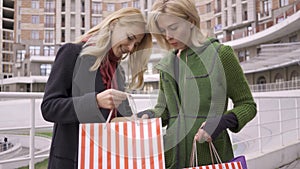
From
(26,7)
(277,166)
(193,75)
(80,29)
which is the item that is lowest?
(277,166)

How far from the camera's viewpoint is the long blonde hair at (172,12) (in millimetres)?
645

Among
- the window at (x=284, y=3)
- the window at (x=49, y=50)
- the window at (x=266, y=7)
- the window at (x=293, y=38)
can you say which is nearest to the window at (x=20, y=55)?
the window at (x=49, y=50)

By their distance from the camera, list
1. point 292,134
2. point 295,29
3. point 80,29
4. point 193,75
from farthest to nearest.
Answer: point 80,29
point 295,29
point 292,134
point 193,75

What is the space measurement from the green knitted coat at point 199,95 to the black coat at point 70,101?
135 millimetres

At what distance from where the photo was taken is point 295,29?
12.9m

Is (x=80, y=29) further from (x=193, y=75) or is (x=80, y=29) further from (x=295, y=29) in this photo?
(x=193, y=75)

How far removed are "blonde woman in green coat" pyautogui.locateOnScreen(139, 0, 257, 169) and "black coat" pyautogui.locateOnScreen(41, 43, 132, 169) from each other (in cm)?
14

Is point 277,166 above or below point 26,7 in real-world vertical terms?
below

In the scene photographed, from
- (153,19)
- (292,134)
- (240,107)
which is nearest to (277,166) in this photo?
(292,134)

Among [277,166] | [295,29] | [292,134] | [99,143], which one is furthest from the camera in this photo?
[295,29]

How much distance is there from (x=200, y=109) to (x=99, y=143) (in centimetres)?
24

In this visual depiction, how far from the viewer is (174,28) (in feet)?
2.20

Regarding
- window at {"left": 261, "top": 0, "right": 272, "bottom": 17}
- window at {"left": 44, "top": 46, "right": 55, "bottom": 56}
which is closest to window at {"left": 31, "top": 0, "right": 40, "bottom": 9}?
window at {"left": 44, "top": 46, "right": 55, "bottom": 56}

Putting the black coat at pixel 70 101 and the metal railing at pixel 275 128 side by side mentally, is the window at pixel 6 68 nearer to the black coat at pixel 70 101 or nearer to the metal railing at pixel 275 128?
the metal railing at pixel 275 128
